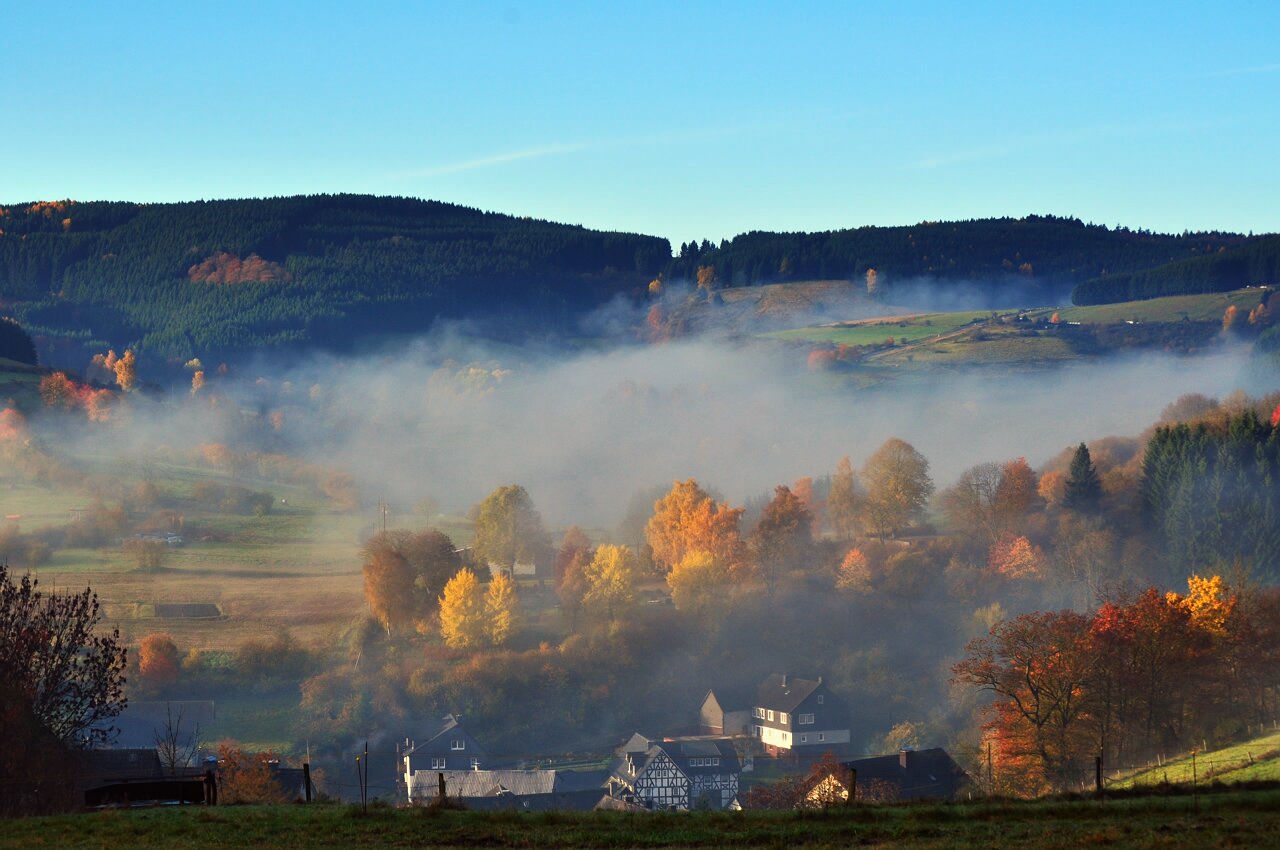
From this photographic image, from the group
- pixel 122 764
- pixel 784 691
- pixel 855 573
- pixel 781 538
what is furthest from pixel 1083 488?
pixel 122 764

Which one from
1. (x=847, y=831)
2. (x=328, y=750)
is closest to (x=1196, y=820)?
(x=847, y=831)

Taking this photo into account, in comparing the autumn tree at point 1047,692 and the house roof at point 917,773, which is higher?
the autumn tree at point 1047,692

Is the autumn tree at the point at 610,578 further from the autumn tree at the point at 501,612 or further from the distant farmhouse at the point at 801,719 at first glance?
the distant farmhouse at the point at 801,719

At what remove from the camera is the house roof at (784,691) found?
97188mm

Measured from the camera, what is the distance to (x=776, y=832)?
3095cm

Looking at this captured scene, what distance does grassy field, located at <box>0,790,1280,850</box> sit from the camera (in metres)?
29.6

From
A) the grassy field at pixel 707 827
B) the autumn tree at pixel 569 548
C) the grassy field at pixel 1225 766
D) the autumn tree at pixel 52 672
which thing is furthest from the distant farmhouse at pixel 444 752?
the grassy field at pixel 707 827

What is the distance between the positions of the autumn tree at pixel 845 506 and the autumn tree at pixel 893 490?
0.94 meters

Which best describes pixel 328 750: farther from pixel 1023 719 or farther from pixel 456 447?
pixel 456 447

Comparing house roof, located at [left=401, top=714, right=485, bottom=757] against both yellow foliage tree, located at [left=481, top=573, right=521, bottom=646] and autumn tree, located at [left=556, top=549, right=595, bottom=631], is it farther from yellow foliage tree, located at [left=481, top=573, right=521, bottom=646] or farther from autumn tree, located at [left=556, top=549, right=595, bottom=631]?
autumn tree, located at [left=556, top=549, right=595, bottom=631]

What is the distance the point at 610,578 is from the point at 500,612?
10248 millimetres

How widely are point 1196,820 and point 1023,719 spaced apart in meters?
36.8

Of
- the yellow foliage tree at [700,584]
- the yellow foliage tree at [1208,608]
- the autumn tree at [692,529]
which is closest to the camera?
the yellow foliage tree at [1208,608]

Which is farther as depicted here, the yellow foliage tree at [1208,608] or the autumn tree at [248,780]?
the yellow foliage tree at [1208,608]
